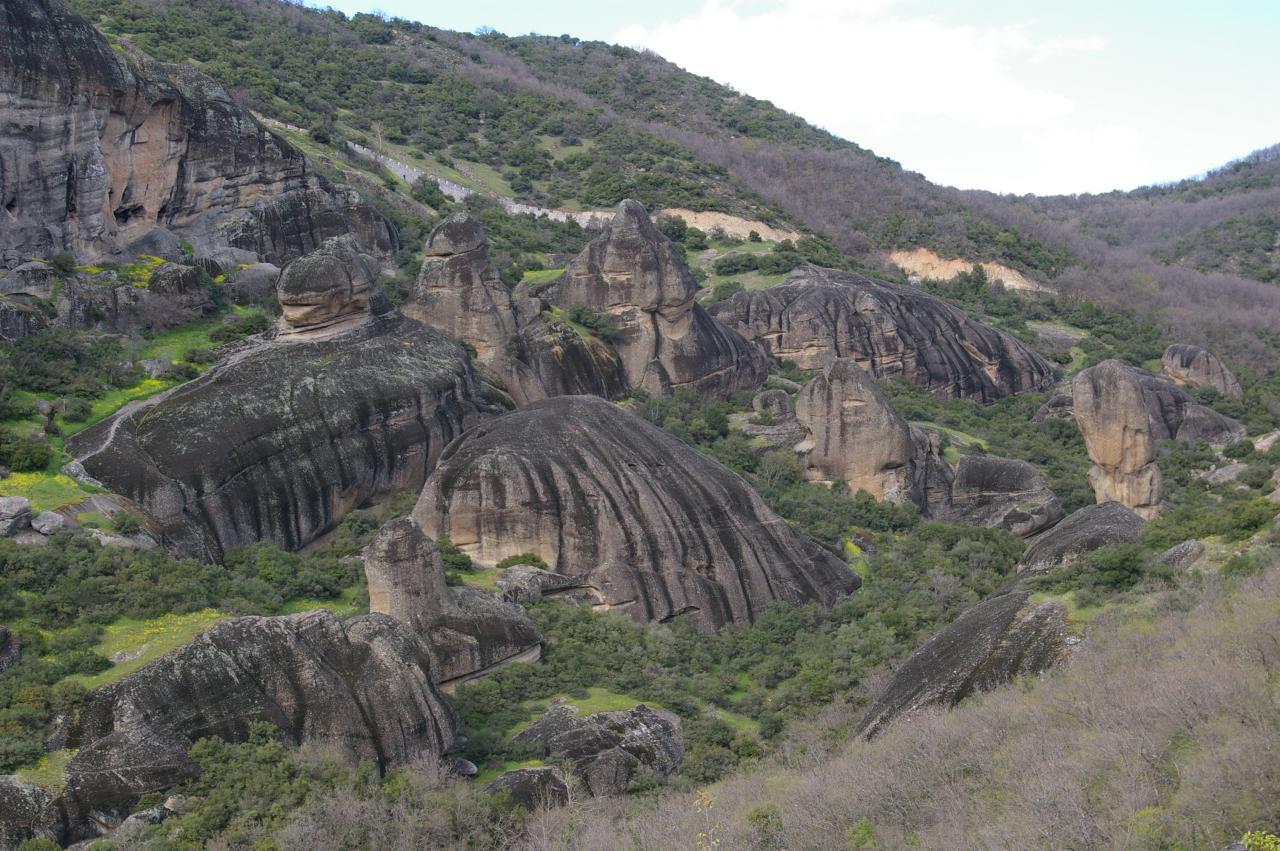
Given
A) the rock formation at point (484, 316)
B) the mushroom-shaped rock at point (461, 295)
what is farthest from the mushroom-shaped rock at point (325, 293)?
the rock formation at point (484, 316)

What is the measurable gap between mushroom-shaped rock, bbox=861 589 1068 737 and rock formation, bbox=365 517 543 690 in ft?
30.7

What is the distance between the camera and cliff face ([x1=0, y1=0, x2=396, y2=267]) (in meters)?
55.2

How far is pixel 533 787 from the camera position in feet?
105

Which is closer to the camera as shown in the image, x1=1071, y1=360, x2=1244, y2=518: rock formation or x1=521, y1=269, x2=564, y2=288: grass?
x1=1071, y1=360, x2=1244, y2=518: rock formation

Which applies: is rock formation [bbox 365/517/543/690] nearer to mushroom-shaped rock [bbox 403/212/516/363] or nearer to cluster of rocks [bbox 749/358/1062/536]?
mushroom-shaped rock [bbox 403/212/516/363]

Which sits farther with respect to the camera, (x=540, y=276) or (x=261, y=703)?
(x=540, y=276)

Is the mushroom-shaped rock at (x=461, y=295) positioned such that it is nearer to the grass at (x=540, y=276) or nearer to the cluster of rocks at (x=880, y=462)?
the grass at (x=540, y=276)

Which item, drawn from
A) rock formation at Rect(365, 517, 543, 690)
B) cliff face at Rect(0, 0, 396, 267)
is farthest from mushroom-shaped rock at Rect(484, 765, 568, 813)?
cliff face at Rect(0, 0, 396, 267)

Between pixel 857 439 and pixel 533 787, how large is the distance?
31068 mm

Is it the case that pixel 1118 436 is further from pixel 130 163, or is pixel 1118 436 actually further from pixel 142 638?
pixel 130 163

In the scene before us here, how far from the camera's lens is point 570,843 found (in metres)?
28.2

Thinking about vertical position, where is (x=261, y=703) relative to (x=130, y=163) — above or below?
below

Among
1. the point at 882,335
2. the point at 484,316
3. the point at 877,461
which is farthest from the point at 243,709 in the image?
the point at 882,335

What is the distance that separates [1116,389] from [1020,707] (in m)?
27.5
